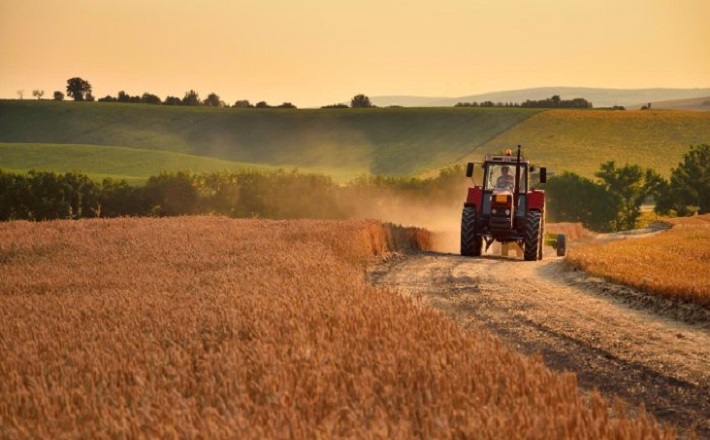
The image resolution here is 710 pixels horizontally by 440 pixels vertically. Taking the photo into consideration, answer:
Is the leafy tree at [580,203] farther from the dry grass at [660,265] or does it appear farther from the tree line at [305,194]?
the dry grass at [660,265]

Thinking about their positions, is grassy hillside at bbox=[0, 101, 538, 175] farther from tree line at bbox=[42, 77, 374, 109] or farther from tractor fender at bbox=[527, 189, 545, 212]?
tractor fender at bbox=[527, 189, 545, 212]

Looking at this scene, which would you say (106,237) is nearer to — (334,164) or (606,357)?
(606,357)

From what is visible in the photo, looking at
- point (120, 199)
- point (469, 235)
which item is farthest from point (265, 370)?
point (120, 199)

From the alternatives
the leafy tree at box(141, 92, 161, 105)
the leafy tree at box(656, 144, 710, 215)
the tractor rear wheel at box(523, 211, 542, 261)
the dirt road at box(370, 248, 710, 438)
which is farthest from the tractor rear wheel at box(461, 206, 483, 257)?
the leafy tree at box(141, 92, 161, 105)

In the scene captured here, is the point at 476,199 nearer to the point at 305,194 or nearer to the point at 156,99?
the point at 305,194

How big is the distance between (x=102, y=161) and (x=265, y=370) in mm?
95790

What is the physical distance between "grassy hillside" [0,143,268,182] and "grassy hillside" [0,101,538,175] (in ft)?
40.3

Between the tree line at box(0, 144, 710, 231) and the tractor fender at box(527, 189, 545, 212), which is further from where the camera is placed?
the tree line at box(0, 144, 710, 231)

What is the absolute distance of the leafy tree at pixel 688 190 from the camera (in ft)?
269

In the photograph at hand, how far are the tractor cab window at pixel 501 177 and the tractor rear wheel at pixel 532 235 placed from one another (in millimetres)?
971

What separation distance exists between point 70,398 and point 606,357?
23.5 ft

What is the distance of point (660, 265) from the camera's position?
2162 cm

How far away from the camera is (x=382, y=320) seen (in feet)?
31.2

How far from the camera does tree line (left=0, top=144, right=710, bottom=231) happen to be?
66.1m
